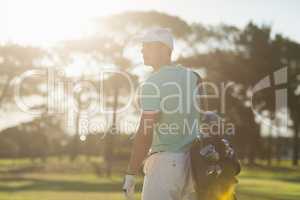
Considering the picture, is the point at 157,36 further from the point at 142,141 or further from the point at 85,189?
the point at 85,189

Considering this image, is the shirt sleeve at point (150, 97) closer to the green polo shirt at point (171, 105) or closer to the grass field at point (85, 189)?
the green polo shirt at point (171, 105)

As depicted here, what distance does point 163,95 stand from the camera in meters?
5.56

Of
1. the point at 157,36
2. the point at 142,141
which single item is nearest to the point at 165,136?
the point at 142,141

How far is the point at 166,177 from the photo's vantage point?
5.59 meters

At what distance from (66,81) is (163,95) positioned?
51596mm

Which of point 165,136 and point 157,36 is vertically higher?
point 157,36

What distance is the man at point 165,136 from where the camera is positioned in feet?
18.3

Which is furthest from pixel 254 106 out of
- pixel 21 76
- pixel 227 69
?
pixel 21 76

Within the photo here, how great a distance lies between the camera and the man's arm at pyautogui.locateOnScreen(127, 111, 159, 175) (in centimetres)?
554

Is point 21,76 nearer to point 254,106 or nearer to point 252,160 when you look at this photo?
point 254,106

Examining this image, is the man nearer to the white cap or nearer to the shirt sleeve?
the shirt sleeve

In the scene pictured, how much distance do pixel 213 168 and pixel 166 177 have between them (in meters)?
0.39

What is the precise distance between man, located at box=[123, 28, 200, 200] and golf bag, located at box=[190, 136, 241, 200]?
0.27 ft

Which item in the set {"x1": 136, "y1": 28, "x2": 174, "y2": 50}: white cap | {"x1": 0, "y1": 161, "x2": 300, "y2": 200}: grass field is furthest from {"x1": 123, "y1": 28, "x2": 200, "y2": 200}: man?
{"x1": 0, "y1": 161, "x2": 300, "y2": 200}: grass field
